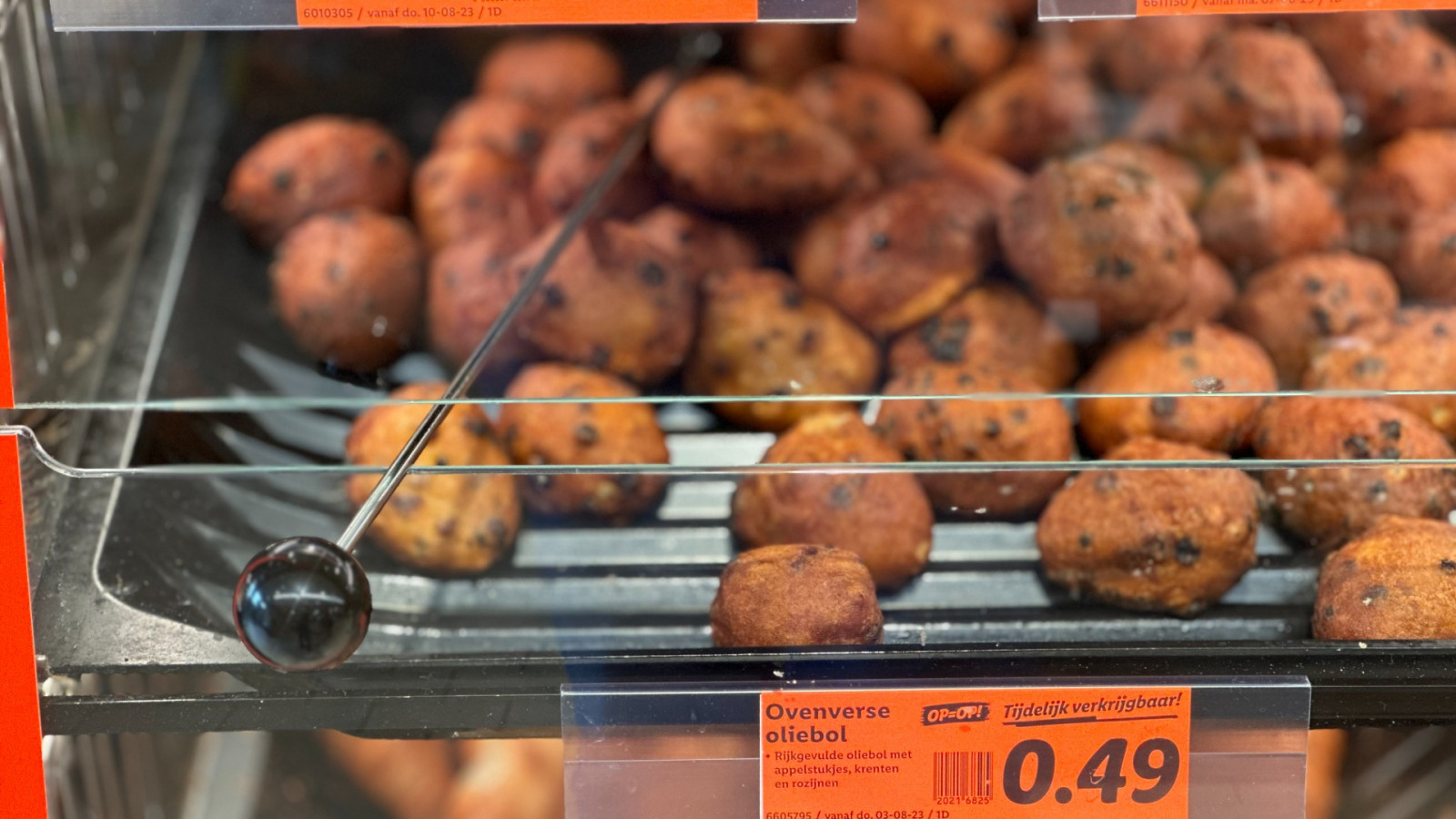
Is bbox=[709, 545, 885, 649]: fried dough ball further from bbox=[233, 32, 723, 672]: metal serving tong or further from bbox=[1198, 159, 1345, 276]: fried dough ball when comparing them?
bbox=[1198, 159, 1345, 276]: fried dough ball

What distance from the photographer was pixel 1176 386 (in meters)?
1.08

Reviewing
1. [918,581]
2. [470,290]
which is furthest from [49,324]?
[918,581]

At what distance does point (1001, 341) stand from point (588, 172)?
0.46 metres

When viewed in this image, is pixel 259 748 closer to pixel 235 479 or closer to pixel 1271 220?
pixel 235 479

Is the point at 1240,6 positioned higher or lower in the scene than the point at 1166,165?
higher

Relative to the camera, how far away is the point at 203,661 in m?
0.85

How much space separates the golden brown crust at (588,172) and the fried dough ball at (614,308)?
0.11m

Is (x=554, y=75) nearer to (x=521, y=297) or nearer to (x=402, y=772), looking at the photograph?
(x=521, y=297)

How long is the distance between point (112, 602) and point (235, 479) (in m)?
0.24

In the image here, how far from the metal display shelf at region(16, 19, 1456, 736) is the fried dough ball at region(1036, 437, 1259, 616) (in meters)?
0.02

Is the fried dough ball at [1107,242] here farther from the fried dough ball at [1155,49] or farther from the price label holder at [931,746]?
the price label holder at [931,746]

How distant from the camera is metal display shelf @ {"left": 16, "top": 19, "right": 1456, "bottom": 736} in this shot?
2.53 ft

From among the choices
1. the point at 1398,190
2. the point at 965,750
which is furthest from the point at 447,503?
the point at 1398,190

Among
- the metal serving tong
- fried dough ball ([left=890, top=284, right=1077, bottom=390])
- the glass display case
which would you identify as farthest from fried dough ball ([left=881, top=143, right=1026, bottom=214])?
the metal serving tong
